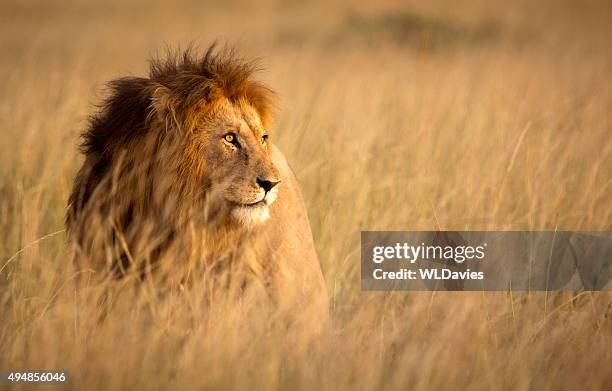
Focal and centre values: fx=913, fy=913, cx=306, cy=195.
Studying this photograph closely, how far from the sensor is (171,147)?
455 cm

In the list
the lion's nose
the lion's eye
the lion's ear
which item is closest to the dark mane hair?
the lion's ear

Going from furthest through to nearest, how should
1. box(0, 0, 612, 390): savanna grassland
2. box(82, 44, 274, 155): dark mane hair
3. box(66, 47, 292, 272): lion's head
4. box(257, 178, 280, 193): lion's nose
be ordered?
box(82, 44, 274, 155): dark mane hair → box(66, 47, 292, 272): lion's head → box(257, 178, 280, 193): lion's nose → box(0, 0, 612, 390): savanna grassland

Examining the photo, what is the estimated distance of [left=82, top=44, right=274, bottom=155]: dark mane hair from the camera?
4.59 m

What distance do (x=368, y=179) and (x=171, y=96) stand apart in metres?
2.97

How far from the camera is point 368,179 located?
7.29m

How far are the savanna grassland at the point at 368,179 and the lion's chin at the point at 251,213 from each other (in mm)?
426

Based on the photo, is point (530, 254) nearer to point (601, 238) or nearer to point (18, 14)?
point (601, 238)

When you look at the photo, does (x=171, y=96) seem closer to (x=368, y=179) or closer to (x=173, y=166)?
(x=173, y=166)

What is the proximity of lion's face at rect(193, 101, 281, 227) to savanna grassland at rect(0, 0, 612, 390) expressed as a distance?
482 mm

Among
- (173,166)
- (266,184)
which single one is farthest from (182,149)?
(266,184)

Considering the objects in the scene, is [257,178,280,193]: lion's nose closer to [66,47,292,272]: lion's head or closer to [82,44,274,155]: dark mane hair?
[66,47,292,272]: lion's head

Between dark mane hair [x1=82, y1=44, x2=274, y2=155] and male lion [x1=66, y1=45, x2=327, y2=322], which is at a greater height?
dark mane hair [x1=82, y1=44, x2=274, y2=155]

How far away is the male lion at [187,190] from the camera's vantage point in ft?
14.7

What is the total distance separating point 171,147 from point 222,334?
1.01m
